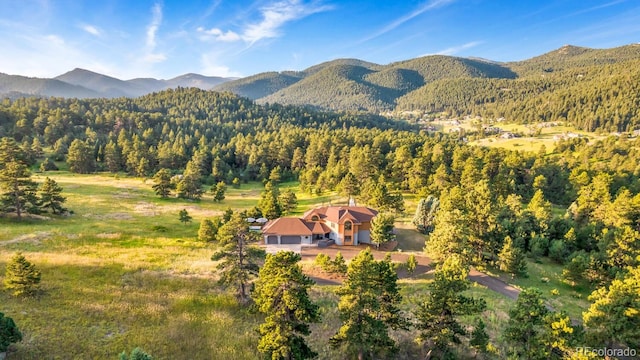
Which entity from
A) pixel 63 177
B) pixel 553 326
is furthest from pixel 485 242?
pixel 63 177

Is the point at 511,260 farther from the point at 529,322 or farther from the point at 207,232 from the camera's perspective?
the point at 207,232

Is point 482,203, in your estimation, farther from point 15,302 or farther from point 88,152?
point 88,152

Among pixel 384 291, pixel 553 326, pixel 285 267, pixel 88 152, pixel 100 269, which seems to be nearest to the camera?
pixel 553 326

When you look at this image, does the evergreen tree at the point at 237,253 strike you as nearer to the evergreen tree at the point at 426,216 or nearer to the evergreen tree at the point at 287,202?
the evergreen tree at the point at 287,202

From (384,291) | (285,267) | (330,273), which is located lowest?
(330,273)

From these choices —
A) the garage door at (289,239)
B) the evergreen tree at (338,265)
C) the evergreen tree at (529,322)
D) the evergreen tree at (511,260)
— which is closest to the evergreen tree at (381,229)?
the evergreen tree at (338,265)

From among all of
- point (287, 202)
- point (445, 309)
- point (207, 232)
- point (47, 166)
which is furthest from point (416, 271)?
point (47, 166)
